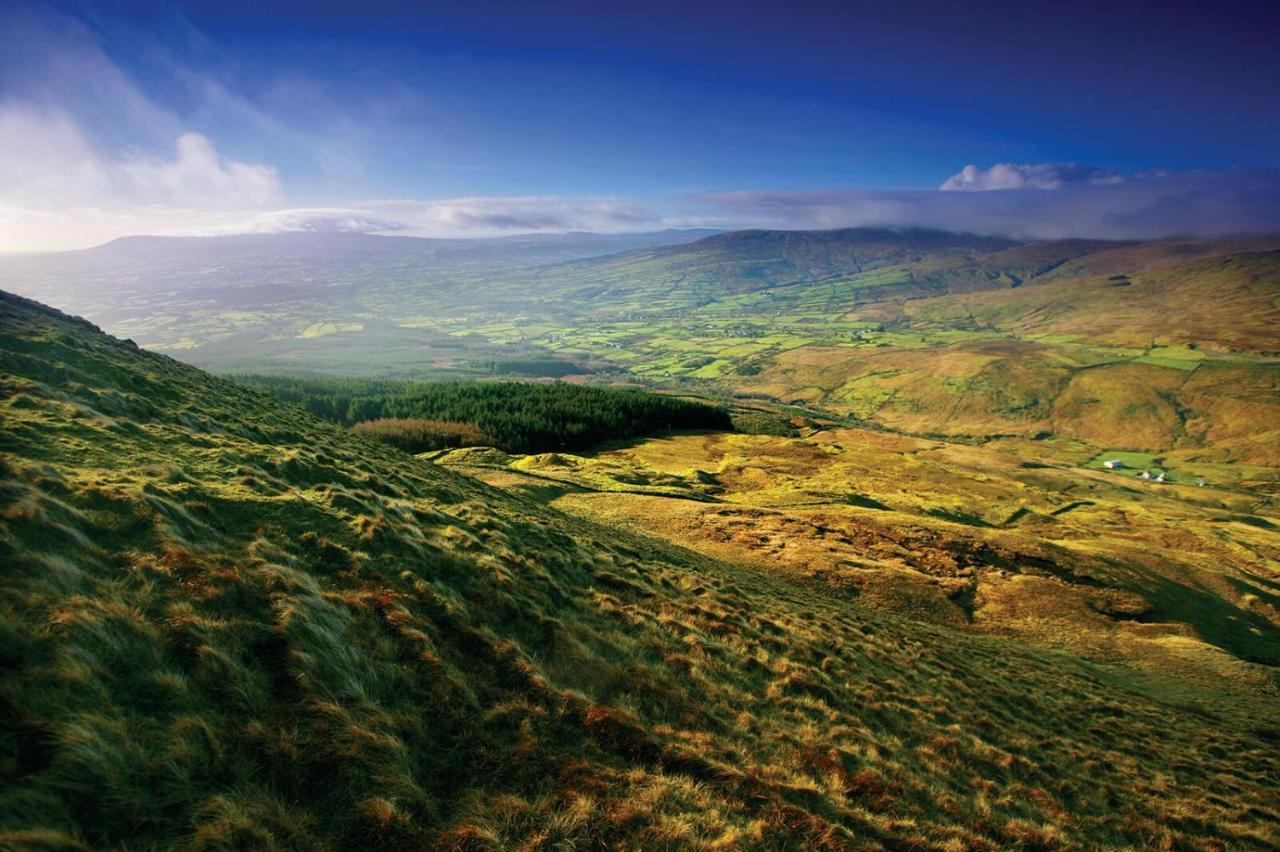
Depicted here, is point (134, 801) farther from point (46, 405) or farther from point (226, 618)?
point (46, 405)

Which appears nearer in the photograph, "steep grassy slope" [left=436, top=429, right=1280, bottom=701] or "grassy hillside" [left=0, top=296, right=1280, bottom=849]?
"grassy hillside" [left=0, top=296, right=1280, bottom=849]

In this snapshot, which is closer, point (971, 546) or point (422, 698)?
point (422, 698)

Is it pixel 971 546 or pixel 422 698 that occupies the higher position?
pixel 422 698

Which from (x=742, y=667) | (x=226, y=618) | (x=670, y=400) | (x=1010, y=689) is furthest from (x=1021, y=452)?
(x=226, y=618)

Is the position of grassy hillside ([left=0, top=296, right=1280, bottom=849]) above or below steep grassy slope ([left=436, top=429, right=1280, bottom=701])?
above

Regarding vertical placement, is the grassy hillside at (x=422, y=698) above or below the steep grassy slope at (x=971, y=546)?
above

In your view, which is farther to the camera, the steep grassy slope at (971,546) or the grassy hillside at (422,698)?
the steep grassy slope at (971,546)

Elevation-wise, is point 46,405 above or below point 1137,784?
above

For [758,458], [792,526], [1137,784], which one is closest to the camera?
[1137,784]
